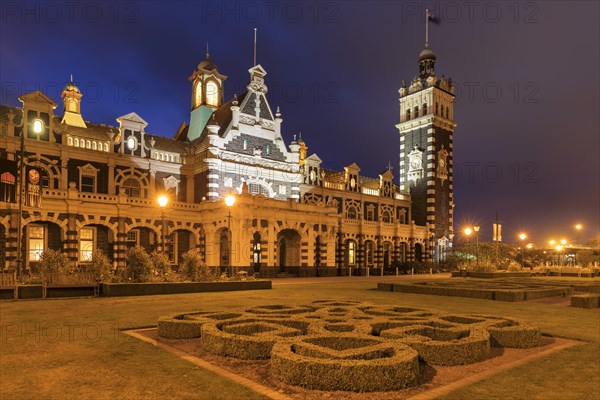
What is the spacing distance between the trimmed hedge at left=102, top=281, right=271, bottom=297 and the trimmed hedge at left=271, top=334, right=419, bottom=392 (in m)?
16.7

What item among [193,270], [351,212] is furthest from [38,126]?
[351,212]

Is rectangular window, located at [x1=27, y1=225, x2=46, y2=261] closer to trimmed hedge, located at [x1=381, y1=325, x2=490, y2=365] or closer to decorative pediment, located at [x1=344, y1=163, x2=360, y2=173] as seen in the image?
trimmed hedge, located at [x1=381, y1=325, x2=490, y2=365]

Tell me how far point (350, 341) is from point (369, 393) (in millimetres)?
2379

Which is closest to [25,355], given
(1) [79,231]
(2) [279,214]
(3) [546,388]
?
(3) [546,388]

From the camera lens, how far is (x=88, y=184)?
40.5 meters

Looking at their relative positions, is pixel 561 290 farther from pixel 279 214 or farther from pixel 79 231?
pixel 79 231

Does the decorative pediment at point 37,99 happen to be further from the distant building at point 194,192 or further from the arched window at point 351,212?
the arched window at point 351,212

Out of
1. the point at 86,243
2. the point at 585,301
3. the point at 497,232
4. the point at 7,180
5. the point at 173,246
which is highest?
the point at 7,180

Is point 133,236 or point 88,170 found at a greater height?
point 88,170

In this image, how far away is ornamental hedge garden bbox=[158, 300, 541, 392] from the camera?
764cm

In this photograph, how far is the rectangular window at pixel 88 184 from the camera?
40.2 metres

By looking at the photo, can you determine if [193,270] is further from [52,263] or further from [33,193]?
[33,193]

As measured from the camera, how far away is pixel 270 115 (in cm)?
4994

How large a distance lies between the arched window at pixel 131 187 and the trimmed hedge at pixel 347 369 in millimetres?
37660
